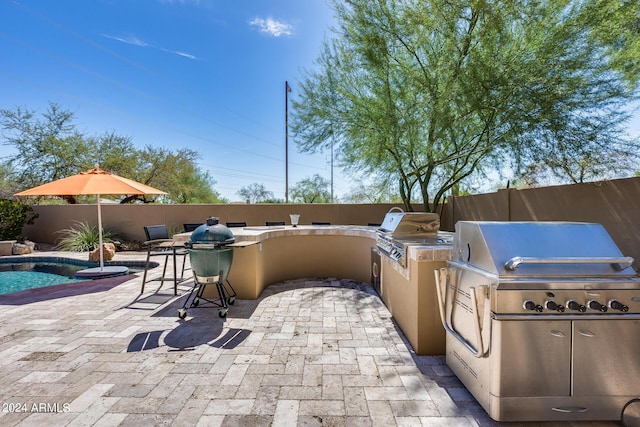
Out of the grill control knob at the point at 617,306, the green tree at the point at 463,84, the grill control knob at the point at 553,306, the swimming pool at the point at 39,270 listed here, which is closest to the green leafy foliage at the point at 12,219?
the swimming pool at the point at 39,270

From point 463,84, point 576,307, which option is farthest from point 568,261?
point 463,84

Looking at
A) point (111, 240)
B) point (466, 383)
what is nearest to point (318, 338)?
point (466, 383)

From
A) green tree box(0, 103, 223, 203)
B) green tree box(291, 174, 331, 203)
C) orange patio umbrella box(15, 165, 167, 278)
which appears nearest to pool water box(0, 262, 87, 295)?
orange patio umbrella box(15, 165, 167, 278)

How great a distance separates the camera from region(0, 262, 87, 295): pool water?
214 inches

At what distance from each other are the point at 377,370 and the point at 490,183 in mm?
6563

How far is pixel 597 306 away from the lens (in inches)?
62.1

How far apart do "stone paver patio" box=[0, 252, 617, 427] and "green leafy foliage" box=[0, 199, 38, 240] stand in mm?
7262

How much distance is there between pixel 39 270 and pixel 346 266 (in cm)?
730

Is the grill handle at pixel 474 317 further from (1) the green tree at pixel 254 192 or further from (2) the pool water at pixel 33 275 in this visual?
(1) the green tree at pixel 254 192

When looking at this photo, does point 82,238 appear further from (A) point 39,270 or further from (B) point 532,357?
(B) point 532,357

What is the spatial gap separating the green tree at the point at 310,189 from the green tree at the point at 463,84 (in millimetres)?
13073

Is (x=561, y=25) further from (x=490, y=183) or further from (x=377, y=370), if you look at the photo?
(x=377, y=370)

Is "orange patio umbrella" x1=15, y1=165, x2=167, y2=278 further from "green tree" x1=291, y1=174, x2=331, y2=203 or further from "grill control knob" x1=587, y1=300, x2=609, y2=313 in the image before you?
"green tree" x1=291, y1=174, x2=331, y2=203

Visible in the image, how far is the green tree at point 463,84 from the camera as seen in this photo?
4.26 m
